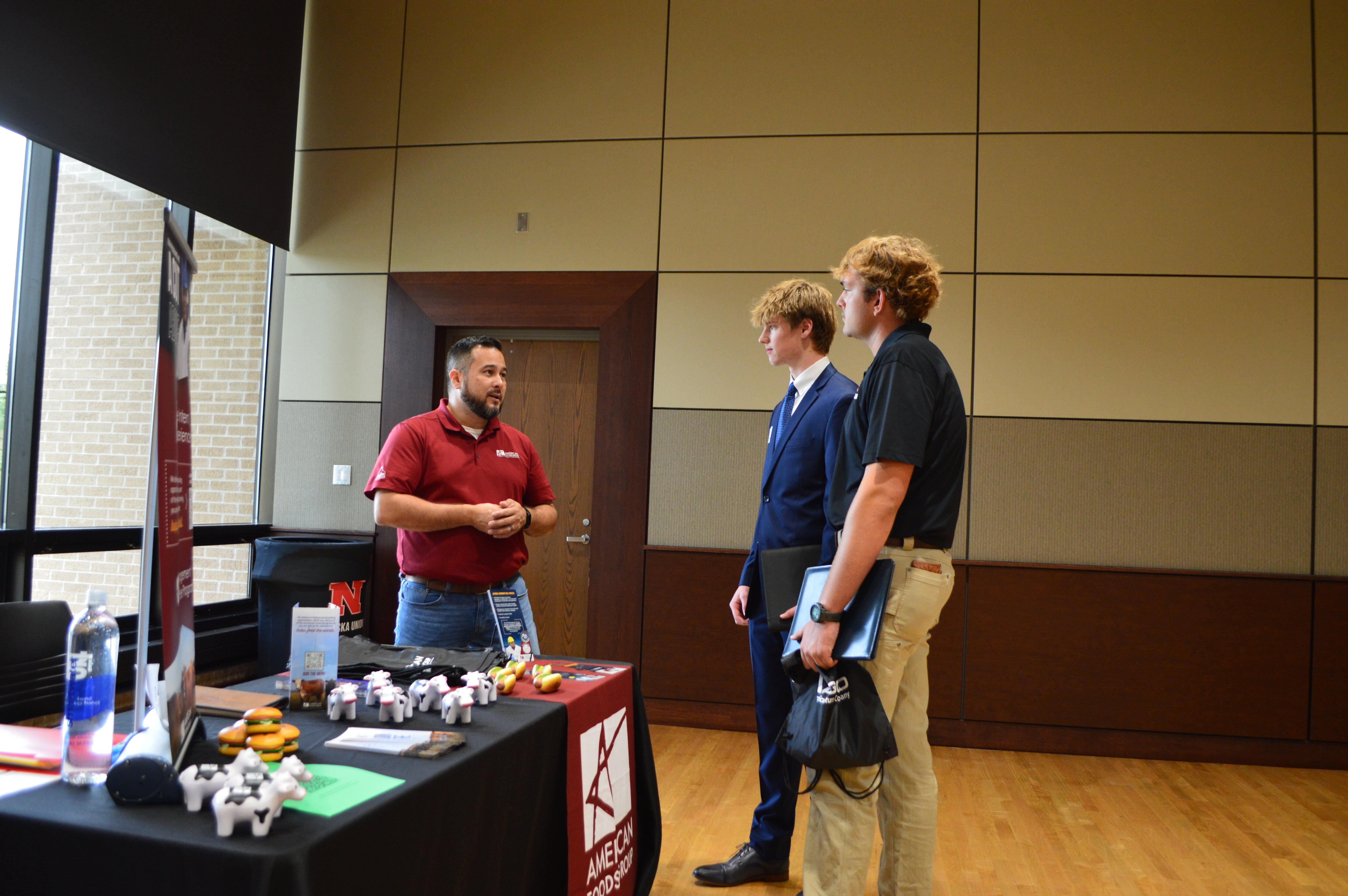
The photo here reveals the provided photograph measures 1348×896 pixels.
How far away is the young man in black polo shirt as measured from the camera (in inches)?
72.4

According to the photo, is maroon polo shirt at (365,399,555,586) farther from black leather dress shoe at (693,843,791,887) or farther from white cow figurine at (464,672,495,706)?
black leather dress shoe at (693,843,791,887)

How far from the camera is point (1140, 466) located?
14.3ft

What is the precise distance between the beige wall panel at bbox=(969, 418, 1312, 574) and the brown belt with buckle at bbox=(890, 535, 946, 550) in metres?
2.70

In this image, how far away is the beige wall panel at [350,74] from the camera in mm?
5102

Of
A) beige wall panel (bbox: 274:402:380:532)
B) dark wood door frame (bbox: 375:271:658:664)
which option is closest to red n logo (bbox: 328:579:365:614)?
dark wood door frame (bbox: 375:271:658:664)

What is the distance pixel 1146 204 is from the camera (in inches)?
175

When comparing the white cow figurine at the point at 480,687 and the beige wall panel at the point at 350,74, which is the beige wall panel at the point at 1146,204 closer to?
the beige wall panel at the point at 350,74

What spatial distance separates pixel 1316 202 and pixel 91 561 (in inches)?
253

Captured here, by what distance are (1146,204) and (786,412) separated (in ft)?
9.90

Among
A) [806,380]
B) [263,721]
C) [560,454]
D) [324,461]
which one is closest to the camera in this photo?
[263,721]

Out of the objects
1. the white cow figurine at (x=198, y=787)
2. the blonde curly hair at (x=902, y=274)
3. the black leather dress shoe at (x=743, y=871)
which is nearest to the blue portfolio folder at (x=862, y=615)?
the blonde curly hair at (x=902, y=274)

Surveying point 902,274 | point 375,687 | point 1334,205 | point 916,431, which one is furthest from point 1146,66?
point 375,687

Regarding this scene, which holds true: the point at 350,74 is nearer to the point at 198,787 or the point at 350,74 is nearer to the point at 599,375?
the point at 599,375

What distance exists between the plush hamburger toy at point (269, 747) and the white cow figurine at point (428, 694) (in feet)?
1.11
